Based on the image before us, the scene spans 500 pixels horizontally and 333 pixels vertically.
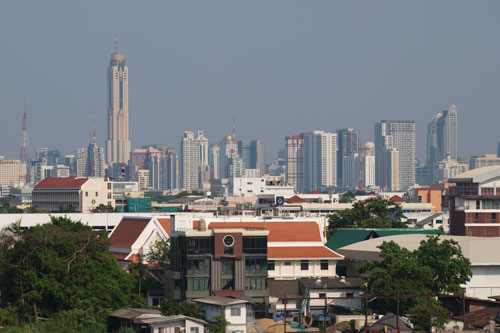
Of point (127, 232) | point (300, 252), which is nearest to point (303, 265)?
point (300, 252)

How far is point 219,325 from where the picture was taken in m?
58.2

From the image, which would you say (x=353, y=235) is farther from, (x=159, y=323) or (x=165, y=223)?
(x=159, y=323)

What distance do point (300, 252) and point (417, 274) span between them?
1401cm

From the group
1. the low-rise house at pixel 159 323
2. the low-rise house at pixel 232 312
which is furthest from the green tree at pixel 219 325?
the low-rise house at pixel 159 323

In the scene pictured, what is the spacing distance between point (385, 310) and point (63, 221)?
24.1 m

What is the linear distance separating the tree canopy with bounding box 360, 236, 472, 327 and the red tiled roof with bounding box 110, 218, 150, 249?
22167 millimetres

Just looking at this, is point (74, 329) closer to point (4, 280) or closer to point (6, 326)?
point (6, 326)

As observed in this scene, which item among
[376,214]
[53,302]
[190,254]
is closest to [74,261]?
[53,302]

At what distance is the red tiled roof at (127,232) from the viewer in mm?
81825

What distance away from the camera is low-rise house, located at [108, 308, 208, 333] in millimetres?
56531

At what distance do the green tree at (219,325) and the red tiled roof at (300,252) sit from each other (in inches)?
628

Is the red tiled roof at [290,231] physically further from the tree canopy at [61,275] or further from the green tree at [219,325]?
the green tree at [219,325]

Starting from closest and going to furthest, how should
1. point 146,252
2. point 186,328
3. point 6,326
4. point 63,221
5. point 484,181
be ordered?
point 186,328 → point 6,326 → point 63,221 → point 146,252 → point 484,181

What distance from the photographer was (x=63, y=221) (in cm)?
7381
